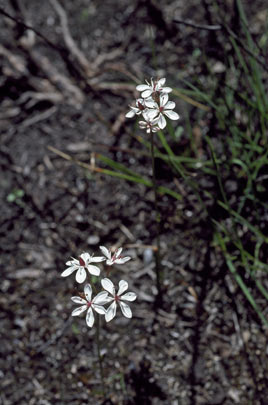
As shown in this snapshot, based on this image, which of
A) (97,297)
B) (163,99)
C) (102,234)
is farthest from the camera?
(102,234)

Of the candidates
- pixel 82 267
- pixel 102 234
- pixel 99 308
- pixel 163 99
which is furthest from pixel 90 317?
pixel 102 234

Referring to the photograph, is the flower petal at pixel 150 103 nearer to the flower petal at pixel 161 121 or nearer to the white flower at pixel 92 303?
the flower petal at pixel 161 121

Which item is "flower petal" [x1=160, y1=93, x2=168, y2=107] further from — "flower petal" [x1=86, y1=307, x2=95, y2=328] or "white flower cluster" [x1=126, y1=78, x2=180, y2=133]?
"flower petal" [x1=86, y1=307, x2=95, y2=328]

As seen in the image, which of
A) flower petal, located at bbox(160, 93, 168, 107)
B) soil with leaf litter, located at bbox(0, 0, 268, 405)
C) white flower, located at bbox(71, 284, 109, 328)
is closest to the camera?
white flower, located at bbox(71, 284, 109, 328)

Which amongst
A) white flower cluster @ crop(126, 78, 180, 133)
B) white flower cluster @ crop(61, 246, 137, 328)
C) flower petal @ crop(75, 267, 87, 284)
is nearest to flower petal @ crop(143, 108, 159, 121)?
white flower cluster @ crop(126, 78, 180, 133)

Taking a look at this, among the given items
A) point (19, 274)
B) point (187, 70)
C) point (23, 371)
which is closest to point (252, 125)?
point (187, 70)

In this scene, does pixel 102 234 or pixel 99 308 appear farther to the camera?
pixel 102 234

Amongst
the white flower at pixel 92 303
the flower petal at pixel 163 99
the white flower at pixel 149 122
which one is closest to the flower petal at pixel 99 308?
the white flower at pixel 92 303

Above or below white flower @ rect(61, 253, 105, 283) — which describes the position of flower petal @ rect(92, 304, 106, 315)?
below

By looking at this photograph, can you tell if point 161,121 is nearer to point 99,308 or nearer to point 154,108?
point 154,108
